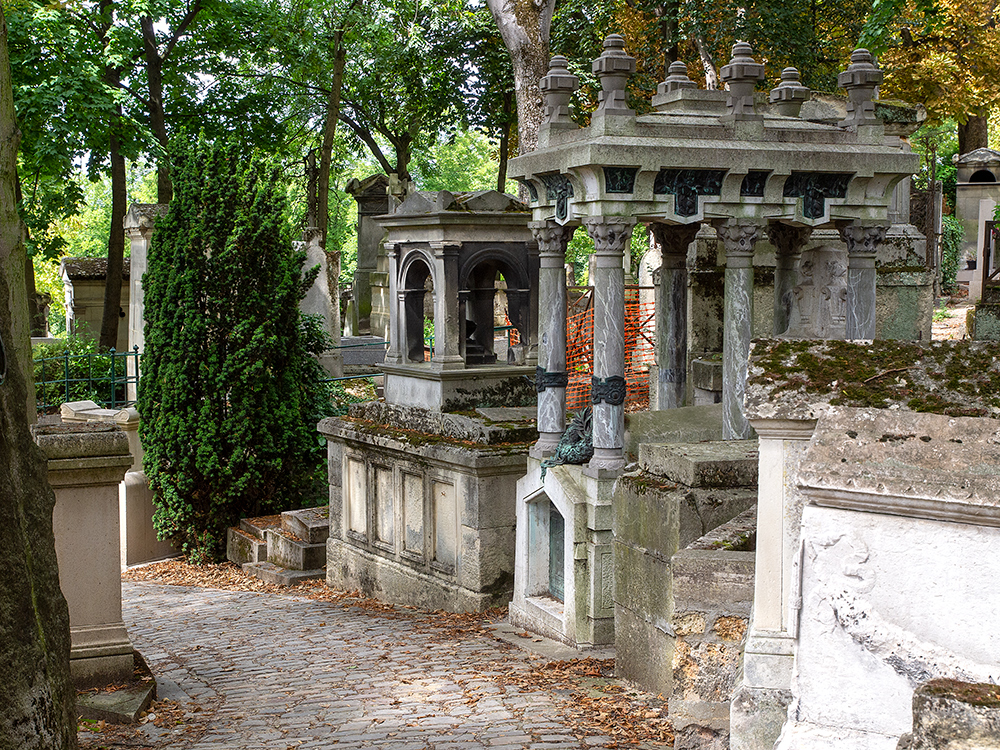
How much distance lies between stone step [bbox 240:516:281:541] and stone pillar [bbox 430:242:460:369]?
11.8ft

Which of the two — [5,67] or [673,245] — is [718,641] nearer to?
[673,245]

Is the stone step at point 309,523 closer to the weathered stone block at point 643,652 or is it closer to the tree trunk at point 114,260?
the weathered stone block at point 643,652

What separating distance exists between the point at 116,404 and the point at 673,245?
1065cm

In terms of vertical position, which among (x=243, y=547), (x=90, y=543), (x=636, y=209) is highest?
(x=636, y=209)

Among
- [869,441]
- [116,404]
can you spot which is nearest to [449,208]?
[869,441]

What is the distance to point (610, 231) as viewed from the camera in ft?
23.9

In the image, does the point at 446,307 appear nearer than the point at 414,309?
Yes

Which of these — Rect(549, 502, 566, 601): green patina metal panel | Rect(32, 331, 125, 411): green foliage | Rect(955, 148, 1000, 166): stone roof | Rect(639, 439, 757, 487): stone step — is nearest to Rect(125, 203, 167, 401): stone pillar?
Rect(32, 331, 125, 411): green foliage

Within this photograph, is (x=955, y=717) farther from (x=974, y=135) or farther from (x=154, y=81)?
(x=974, y=135)

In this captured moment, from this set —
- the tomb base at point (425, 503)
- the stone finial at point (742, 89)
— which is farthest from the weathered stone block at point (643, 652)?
the stone finial at point (742, 89)

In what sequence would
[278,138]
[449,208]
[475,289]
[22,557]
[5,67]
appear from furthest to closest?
[278,138], [475,289], [449,208], [5,67], [22,557]

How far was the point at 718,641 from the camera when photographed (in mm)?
4711

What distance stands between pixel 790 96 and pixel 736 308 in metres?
1.75

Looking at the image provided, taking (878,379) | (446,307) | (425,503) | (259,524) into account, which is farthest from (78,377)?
(878,379)
